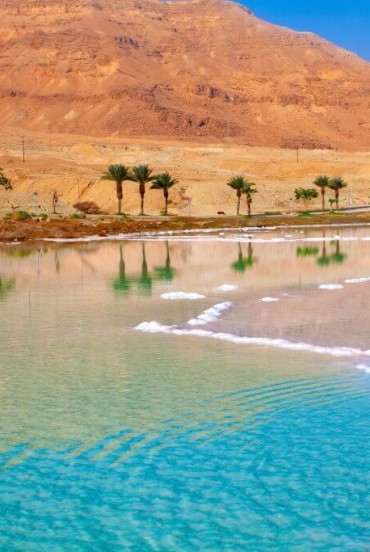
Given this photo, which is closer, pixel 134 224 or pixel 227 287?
pixel 227 287

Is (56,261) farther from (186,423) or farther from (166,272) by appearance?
(186,423)

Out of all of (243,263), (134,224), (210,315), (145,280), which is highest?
(134,224)

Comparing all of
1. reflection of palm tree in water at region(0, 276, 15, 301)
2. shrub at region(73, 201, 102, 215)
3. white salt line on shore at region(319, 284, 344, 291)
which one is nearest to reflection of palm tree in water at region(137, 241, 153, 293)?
reflection of palm tree in water at region(0, 276, 15, 301)

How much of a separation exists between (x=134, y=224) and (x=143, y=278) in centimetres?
3027

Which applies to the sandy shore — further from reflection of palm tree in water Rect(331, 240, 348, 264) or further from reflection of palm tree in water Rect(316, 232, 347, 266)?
reflection of palm tree in water Rect(316, 232, 347, 266)

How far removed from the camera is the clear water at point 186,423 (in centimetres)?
724

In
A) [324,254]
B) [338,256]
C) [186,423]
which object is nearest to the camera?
[186,423]

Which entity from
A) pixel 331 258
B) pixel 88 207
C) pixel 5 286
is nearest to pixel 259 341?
pixel 5 286

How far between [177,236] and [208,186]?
30.9 meters

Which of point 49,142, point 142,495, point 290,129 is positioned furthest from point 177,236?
point 290,129

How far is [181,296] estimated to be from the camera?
2162 centimetres

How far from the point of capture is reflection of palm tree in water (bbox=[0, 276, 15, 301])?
23097 mm

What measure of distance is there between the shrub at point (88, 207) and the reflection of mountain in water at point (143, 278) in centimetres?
4533

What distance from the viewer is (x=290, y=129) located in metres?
190
